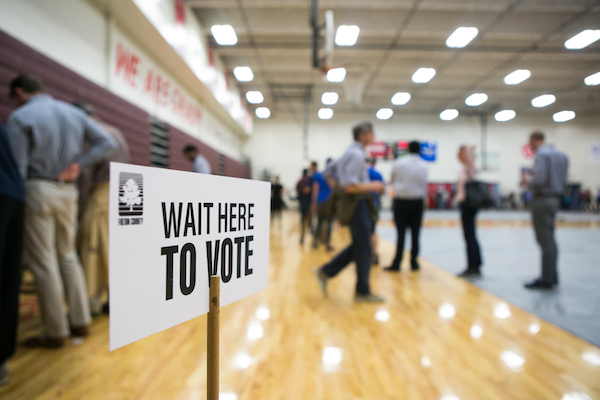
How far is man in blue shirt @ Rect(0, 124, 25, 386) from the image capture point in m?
1.50

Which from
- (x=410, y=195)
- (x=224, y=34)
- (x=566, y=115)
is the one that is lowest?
(x=410, y=195)

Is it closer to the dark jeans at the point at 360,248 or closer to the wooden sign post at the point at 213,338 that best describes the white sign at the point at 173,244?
the wooden sign post at the point at 213,338

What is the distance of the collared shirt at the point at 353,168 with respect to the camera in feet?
8.88

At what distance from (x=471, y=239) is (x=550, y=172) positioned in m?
0.97

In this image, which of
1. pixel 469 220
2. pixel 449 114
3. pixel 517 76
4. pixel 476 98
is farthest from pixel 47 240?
pixel 449 114

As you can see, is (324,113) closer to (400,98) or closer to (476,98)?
(400,98)

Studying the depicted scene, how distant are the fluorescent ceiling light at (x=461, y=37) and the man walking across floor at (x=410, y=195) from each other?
192 inches

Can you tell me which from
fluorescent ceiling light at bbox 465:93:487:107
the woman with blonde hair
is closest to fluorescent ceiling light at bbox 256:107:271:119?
the woman with blonde hair

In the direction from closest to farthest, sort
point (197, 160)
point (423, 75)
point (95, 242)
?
point (95, 242), point (197, 160), point (423, 75)

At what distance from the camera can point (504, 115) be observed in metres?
15.5

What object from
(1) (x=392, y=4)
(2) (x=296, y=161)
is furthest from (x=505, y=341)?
(2) (x=296, y=161)

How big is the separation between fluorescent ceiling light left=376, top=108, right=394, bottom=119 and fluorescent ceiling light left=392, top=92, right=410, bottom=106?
126 cm

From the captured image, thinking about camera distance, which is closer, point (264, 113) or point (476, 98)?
point (264, 113)

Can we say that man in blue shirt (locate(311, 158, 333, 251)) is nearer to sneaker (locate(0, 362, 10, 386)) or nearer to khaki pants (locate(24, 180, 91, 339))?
khaki pants (locate(24, 180, 91, 339))
